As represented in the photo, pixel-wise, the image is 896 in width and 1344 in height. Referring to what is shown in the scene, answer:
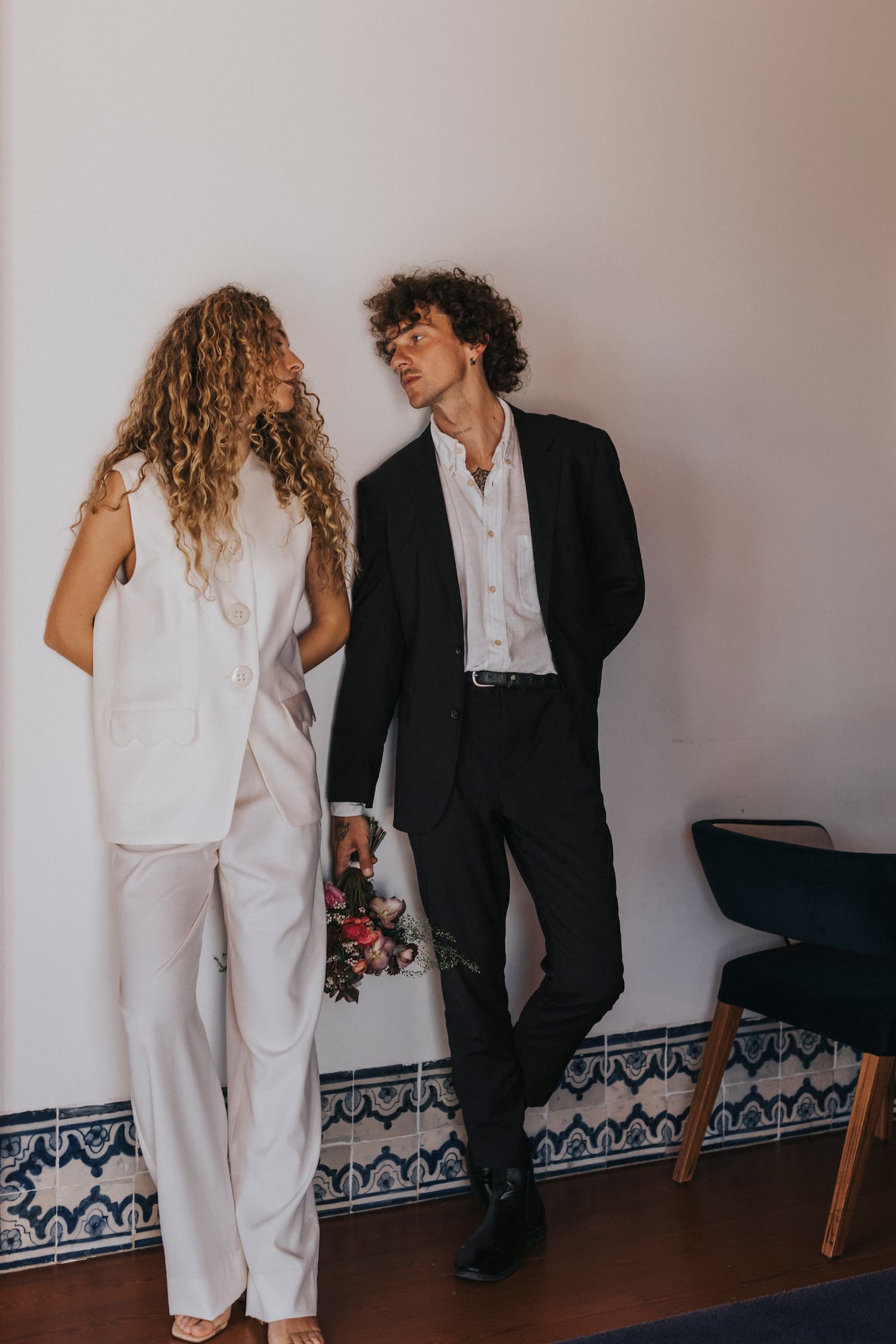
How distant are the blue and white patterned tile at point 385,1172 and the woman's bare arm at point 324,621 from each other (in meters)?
1.24

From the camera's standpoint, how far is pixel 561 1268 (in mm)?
2719

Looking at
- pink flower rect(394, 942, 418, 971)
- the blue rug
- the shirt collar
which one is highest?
the shirt collar

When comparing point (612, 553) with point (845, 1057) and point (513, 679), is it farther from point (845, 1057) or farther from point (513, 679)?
point (845, 1057)

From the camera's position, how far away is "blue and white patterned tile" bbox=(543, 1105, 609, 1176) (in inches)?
125

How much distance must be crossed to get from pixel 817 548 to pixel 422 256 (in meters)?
1.47

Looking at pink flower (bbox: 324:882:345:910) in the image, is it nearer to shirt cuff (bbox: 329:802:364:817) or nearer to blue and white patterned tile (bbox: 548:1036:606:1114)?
shirt cuff (bbox: 329:802:364:817)

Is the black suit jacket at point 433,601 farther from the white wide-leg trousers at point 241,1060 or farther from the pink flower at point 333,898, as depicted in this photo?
the white wide-leg trousers at point 241,1060

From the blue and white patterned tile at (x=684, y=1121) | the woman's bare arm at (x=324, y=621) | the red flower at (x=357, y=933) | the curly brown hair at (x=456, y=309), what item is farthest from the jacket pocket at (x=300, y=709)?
the blue and white patterned tile at (x=684, y=1121)

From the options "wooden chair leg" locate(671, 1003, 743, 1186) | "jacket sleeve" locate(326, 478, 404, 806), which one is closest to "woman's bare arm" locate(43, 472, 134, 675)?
"jacket sleeve" locate(326, 478, 404, 806)

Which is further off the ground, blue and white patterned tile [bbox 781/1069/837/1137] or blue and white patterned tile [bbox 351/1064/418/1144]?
blue and white patterned tile [bbox 351/1064/418/1144]

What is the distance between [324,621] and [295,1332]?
4.92ft

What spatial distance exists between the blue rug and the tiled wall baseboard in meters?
0.72

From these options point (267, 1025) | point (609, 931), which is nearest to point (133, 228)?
point (267, 1025)

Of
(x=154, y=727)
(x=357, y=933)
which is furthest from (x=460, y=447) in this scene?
(x=357, y=933)
